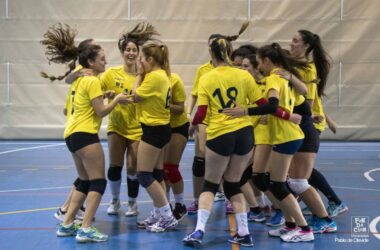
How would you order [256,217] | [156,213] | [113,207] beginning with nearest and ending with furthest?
[156,213]
[256,217]
[113,207]

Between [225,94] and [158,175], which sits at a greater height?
[225,94]

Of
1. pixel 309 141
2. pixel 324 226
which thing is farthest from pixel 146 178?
pixel 324 226

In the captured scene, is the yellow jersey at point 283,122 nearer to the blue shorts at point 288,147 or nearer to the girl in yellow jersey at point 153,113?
the blue shorts at point 288,147

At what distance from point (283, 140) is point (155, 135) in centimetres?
121

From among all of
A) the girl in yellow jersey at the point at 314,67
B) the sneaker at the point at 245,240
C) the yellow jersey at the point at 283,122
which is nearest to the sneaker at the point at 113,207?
the sneaker at the point at 245,240

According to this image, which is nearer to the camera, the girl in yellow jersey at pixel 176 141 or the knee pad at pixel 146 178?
the knee pad at pixel 146 178

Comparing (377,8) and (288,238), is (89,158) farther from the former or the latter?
(377,8)

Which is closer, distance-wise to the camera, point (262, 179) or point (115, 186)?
point (262, 179)

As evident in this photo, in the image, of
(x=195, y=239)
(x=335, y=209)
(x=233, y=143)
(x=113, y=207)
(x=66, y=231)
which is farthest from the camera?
(x=113, y=207)

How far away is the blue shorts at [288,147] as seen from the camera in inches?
191

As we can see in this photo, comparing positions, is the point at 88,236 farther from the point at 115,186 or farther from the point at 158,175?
the point at 115,186

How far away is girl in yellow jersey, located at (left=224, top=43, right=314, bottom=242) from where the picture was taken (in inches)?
190

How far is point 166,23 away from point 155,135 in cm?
761

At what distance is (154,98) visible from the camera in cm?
513
